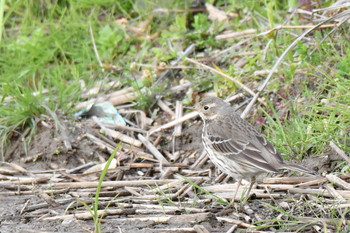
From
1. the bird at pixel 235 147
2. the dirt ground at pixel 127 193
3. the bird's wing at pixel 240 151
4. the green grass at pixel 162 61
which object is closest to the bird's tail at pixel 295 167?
the bird at pixel 235 147

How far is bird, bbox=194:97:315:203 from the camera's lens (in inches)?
247

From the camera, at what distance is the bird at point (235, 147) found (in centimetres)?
628

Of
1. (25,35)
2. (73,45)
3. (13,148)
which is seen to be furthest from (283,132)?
(25,35)

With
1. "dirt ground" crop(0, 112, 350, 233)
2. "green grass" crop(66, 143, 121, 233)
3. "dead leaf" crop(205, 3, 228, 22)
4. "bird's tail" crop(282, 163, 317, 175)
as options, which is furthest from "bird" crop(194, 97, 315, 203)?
"dead leaf" crop(205, 3, 228, 22)

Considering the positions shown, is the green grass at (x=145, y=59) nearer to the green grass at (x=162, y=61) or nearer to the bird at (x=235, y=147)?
Result: the green grass at (x=162, y=61)

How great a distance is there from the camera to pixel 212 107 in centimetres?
739

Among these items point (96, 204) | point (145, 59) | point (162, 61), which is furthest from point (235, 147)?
point (145, 59)

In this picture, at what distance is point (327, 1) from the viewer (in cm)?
851

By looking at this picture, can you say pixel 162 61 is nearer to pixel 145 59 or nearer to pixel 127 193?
pixel 145 59

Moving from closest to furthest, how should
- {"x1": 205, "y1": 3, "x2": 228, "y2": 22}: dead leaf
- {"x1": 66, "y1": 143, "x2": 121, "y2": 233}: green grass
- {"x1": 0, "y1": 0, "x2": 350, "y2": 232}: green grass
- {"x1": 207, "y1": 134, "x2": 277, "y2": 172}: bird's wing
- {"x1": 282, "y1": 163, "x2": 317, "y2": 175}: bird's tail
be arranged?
{"x1": 66, "y1": 143, "x2": 121, "y2": 233}: green grass, {"x1": 282, "y1": 163, "x2": 317, "y2": 175}: bird's tail, {"x1": 207, "y1": 134, "x2": 277, "y2": 172}: bird's wing, {"x1": 0, "y1": 0, "x2": 350, "y2": 232}: green grass, {"x1": 205, "y1": 3, "x2": 228, "y2": 22}: dead leaf

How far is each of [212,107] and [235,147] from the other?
84cm

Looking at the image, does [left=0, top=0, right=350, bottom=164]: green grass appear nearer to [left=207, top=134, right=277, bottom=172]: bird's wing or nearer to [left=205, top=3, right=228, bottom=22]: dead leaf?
[left=205, top=3, right=228, bottom=22]: dead leaf

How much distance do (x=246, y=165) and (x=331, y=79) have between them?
4.77 ft

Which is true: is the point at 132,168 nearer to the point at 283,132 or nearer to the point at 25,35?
the point at 283,132
